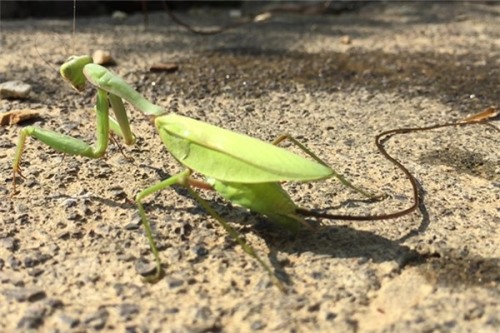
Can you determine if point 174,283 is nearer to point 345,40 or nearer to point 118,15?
point 345,40

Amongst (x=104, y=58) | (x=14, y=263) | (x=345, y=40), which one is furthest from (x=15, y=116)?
(x=345, y=40)

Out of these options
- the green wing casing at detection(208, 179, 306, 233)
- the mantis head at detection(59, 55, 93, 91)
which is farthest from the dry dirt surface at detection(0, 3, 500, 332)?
the mantis head at detection(59, 55, 93, 91)

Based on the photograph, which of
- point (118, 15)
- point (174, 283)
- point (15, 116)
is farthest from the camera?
point (118, 15)

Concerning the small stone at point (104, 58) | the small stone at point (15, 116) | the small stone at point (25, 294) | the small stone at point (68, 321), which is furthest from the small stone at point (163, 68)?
the small stone at point (68, 321)

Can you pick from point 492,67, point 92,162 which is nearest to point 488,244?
point 92,162

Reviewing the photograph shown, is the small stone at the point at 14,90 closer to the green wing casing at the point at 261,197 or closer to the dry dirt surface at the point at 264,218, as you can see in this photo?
the dry dirt surface at the point at 264,218

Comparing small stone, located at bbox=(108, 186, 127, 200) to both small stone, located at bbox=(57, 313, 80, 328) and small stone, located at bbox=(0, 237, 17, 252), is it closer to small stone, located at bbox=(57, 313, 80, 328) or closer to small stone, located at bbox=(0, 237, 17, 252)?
small stone, located at bbox=(0, 237, 17, 252)
